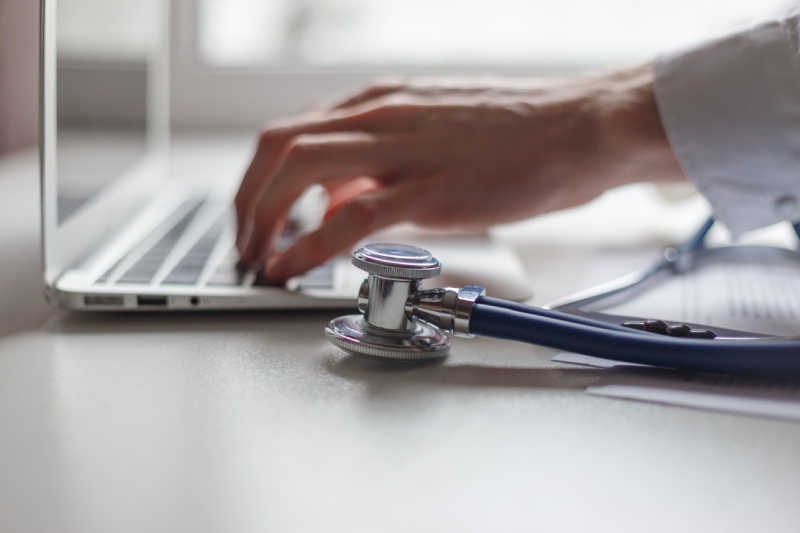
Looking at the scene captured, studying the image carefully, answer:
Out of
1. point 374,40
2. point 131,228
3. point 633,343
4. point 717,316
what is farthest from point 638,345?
point 374,40

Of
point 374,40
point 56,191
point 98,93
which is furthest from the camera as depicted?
point 374,40

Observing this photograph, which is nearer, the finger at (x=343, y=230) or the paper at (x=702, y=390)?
the paper at (x=702, y=390)

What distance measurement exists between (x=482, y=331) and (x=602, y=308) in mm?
140

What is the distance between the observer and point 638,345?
0.46m

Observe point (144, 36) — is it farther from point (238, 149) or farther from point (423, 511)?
point (423, 511)

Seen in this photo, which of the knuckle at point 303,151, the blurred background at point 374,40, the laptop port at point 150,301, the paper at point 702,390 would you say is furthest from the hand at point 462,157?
the blurred background at point 374,40

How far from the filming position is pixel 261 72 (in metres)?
1.72

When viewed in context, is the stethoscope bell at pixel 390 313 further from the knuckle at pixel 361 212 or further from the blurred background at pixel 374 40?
the blurred background at pixel 374 40

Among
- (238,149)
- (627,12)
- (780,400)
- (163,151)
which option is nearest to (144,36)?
(163,151)

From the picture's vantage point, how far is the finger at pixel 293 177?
25.9 inches

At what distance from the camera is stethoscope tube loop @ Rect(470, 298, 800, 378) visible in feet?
1.48

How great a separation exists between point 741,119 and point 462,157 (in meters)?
0.23

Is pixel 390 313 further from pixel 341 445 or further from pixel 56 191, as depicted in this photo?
pixel 56 191

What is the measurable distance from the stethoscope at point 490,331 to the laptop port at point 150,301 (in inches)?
5.1
